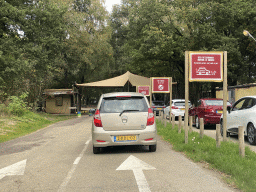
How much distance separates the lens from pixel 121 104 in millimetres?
8414

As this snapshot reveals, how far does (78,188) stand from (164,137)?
23.4 ft

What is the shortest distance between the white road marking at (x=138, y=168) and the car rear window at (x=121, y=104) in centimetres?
135

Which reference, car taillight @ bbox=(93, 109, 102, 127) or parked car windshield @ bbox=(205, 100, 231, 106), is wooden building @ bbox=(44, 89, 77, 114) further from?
car taillight @ bbox=(93, 109, 102, 127)

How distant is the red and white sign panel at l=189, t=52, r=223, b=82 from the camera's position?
9469 mm

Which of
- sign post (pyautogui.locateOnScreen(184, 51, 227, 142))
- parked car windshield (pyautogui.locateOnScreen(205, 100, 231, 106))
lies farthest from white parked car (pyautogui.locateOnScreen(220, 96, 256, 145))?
parked car windshield (pyautogui.locateOnScreen(205, 100, 231, 106))

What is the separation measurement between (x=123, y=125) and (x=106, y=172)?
82.9 inches

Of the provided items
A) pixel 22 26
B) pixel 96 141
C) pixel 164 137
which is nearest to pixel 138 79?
pixel 22 26

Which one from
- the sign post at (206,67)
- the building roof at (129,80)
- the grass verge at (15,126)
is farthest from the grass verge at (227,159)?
the building roof at (129,80)

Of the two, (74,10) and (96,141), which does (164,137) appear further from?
(74,10)

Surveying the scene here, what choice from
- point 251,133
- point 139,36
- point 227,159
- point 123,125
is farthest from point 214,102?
point 139,36

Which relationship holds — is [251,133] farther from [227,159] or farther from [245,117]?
[227,159]

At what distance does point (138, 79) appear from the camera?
1228 inches

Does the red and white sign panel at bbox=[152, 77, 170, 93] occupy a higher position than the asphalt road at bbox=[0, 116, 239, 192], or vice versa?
the red and white sign panel at bbox=[152, 77, 170, 93]

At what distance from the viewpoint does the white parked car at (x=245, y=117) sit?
9.72 m
